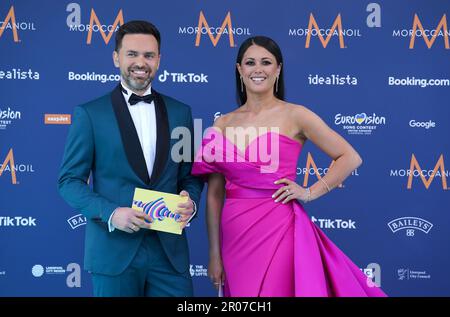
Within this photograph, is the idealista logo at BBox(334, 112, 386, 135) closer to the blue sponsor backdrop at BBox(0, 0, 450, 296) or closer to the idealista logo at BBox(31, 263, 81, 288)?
the blue sponsor backdrop at BBox(0, 0, 450, 296)

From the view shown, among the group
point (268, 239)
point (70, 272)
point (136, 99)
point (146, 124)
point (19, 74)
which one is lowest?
point (70, 272)

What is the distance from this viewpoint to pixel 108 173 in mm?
2416

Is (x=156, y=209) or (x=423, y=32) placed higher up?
(x=423, y=32)

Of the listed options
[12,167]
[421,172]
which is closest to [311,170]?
[421,172]

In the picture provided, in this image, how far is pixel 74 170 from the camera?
7.95 ft

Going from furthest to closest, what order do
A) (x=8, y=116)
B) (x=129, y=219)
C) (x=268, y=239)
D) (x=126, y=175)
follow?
(x=8, y=116)
(x=268, y=239)
(x=126, y=175)
(x=129, y=219)

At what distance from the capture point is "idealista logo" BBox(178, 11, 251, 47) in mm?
3893

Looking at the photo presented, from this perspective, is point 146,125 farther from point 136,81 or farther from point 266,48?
point 266,48

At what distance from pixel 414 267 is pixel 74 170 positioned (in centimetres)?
257

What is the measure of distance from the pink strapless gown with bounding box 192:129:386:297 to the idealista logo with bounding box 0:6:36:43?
1938 mm

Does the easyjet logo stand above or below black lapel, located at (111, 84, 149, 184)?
above

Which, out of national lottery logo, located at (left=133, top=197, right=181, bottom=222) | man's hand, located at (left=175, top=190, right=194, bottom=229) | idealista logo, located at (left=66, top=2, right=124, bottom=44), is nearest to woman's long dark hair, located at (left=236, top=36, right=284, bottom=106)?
man's hand, located at (left=175, top=190, right=194, bottom=229)

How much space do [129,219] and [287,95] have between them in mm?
1928
